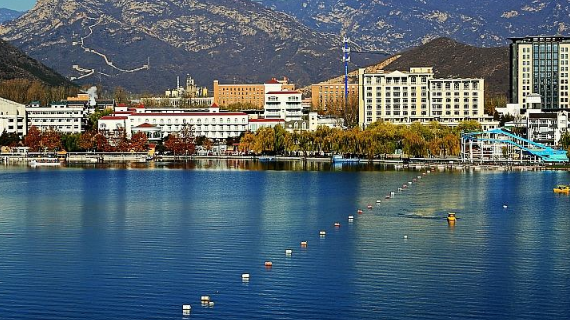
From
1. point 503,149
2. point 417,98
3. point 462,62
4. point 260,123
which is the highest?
point 462,62

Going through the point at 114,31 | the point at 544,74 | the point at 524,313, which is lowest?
the point at 524,313

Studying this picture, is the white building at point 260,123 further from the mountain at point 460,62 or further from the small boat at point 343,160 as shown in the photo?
the mountain at point 460,62

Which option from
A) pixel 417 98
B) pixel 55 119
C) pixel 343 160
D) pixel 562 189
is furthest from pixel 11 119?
pixel 562 189

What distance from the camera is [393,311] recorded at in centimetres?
1711

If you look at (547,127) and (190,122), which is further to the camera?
(190,122)

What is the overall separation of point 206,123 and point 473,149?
19416 millimetres

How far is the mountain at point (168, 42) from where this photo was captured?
500ft

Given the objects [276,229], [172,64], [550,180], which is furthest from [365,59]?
[276,229]

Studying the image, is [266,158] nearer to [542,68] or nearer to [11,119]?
[11,119]

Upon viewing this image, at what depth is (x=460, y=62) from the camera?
124m

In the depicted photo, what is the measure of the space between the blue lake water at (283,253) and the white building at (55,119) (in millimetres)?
34121

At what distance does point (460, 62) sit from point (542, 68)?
140 feet

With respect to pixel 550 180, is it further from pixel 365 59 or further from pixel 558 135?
pixel 365 59

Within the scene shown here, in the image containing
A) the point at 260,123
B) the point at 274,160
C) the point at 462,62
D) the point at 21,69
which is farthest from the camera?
the point at 462,62
